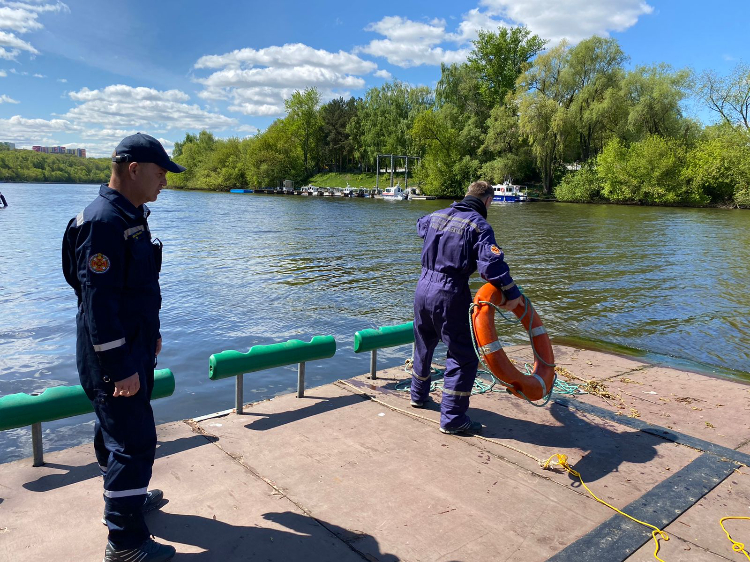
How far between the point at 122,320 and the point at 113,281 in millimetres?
226

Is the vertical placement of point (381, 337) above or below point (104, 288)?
below

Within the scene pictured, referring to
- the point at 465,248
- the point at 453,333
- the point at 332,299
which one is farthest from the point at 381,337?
the point at 332,299

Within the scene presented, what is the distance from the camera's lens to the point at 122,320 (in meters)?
2.47

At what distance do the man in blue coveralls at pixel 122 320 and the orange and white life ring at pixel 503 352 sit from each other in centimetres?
243

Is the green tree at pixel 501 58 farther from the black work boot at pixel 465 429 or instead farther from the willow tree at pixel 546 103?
the black work boot at pixel 465 429

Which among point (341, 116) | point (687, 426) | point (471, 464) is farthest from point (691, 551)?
point (341, 116)

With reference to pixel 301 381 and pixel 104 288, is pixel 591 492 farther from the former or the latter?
pixel 104 288

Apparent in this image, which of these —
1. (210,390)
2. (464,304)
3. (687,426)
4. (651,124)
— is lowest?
(210,390)

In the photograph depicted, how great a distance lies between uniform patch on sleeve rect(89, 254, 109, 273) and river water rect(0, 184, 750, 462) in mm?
3757

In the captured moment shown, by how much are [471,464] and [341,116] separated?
90.1m

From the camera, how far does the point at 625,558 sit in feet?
9.02

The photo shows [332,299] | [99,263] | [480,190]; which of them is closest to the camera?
[99,263]

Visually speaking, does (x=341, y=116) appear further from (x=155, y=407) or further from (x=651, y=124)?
(x=155, y=407)

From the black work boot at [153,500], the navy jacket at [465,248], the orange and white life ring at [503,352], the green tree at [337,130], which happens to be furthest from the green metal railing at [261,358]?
the green tree at [337,130]
